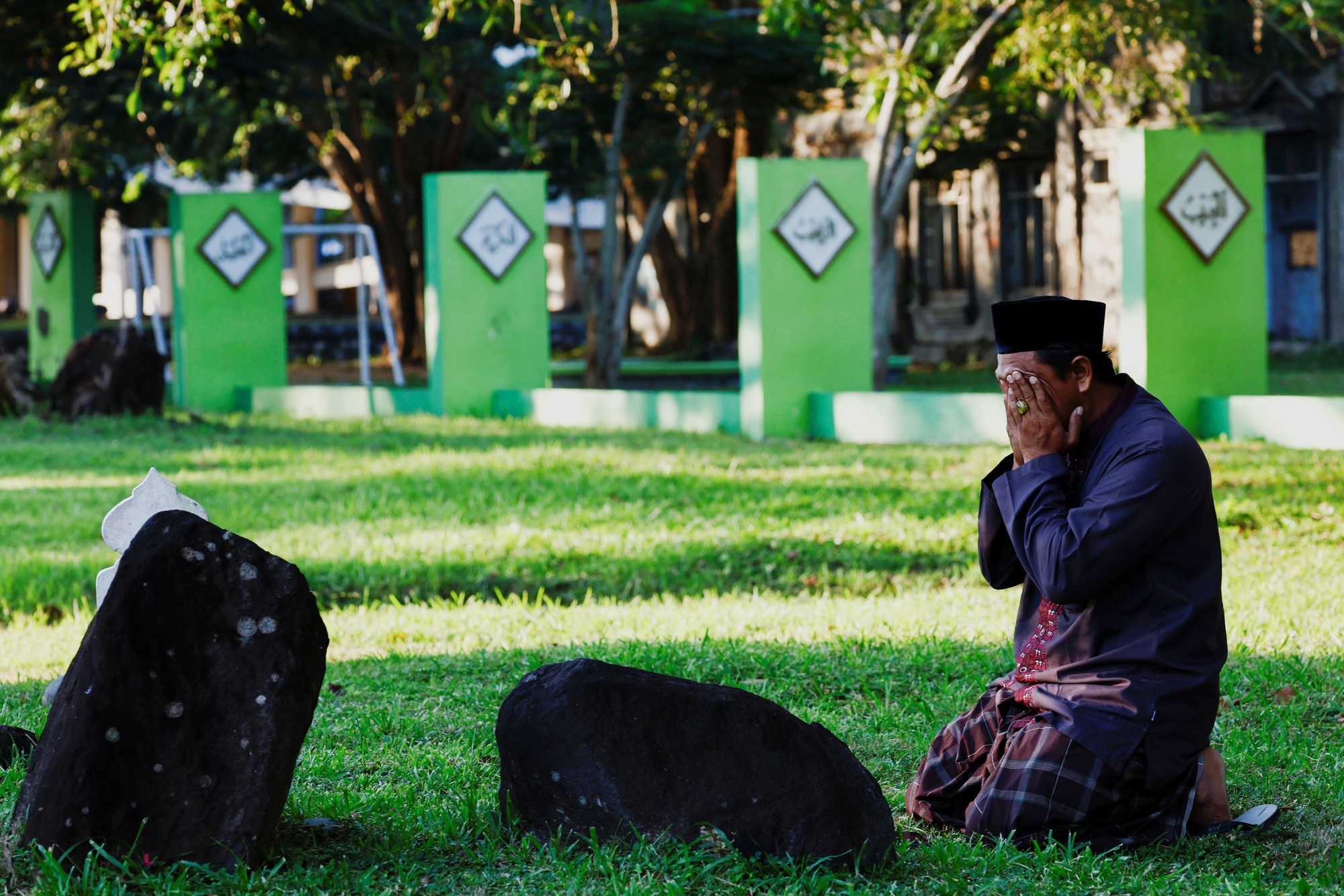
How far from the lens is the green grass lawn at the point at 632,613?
328 centimetres

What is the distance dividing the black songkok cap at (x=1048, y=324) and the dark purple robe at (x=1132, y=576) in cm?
21

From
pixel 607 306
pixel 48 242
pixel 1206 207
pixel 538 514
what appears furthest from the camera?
pixel 48 242

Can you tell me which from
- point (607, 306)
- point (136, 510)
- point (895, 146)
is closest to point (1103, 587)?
point (136, 510)

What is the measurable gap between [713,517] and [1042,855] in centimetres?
536

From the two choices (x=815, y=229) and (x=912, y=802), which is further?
(x=815, y=229)

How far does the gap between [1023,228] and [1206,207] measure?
13.5 meters

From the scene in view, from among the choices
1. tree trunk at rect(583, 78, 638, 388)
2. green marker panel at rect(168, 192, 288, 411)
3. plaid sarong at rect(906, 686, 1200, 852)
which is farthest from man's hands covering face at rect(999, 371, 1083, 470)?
green marker panel at rect(168, 192, 288, 411)

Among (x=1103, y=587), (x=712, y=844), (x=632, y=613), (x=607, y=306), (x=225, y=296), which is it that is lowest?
(x=632, y=613)

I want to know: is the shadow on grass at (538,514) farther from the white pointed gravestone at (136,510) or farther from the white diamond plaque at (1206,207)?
the white pointed gravestone at (136,510)

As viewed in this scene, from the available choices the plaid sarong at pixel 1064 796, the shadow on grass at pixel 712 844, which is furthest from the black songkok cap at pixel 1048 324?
the shadow on grass at pixel 712 844

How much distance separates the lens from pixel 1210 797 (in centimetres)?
358

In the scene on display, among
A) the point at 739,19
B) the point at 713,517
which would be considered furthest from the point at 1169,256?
the point at 739,19

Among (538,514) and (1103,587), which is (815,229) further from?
(1103,587)

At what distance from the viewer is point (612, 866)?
3143mm
